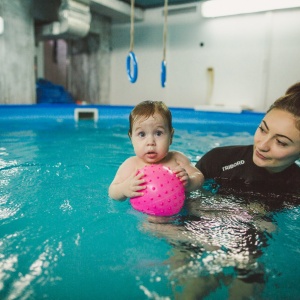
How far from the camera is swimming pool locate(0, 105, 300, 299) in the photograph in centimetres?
130

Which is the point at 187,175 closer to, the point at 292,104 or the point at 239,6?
the point at 292,104

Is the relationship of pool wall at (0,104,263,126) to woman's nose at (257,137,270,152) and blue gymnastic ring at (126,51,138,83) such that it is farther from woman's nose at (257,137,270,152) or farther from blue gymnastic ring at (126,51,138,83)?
woman's nose at (257,137,270,152)

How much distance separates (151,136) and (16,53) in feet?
27.3

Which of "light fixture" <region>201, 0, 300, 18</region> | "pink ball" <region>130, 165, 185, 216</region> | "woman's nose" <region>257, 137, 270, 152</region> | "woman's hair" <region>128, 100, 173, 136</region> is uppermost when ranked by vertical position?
Result: "light fixture" <region>201, 0, 300, 18</region>

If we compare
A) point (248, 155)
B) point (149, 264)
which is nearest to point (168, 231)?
point (149, 264)

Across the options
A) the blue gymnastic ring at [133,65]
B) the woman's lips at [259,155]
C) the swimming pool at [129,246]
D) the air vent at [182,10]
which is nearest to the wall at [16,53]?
the air vent at [182,10]

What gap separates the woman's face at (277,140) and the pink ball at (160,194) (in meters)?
0.58

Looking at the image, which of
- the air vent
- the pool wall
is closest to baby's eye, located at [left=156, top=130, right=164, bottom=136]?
the pool wall

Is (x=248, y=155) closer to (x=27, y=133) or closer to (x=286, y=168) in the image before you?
(x=286, y=168)

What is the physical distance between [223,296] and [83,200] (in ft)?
4.66

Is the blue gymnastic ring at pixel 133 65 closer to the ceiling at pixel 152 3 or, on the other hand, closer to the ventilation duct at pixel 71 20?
the ventilation duct at pixel 71 20

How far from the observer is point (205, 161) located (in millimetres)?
2389

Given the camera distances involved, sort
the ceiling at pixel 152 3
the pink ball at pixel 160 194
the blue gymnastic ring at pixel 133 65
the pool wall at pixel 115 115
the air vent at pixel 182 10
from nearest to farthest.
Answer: the pink ball at pixel 160 194 < the blue gymnastic ring at pixel 133 65 < the pool wall at pixel 115 115 < the ceiling at pixel 152 3 < the air vent at pixel 182 10

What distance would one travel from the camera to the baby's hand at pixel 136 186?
177cm
